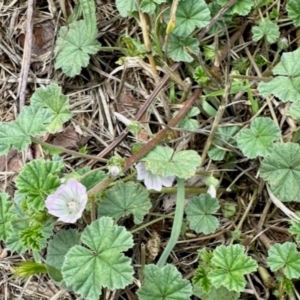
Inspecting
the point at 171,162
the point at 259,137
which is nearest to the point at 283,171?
the point at 259,137

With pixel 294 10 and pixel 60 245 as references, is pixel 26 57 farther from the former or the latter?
pixel 294 10

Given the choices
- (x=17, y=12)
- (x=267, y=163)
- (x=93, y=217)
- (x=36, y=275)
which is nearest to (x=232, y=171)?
(x=267, y=163)

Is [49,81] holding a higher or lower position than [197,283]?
higher

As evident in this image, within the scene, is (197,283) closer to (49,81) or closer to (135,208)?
(135,208)

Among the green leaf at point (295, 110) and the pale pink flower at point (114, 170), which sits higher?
the green leaf at point (295, 110)

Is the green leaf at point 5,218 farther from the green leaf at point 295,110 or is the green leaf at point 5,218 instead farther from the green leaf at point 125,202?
the green leaf at point 295,110

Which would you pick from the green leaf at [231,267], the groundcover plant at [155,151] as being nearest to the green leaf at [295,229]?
the groundcover plant at [155,151]
